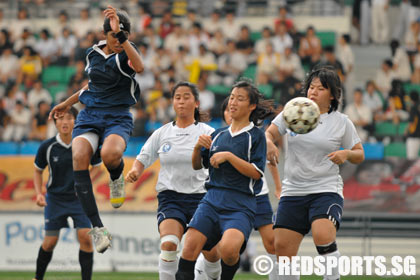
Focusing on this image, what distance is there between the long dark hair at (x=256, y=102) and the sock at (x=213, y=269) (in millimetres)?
1638

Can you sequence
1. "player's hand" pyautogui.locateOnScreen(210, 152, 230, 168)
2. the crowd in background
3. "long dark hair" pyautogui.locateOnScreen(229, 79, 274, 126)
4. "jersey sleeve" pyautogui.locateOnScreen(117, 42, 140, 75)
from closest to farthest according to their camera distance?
"player's hand" pyautogui.locateOnScreen(210, 152, 230, 168) → "long dark hair" pyautogui.locateOnScreen(229, 79, 274, 126) → "jersey sleeve" pyautogui.locateOnScreen(117, 42, 140, 75) → the crowd in background

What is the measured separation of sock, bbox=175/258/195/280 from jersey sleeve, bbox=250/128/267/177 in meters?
1.14

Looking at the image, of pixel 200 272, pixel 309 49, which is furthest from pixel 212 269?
pixel 309 49

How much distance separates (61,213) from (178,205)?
2.67 m

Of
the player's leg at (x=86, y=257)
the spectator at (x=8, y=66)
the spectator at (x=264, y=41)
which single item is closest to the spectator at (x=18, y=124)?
the spectator at (x=8, y=66)

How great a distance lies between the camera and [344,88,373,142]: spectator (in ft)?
55.7

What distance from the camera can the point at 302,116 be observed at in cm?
775

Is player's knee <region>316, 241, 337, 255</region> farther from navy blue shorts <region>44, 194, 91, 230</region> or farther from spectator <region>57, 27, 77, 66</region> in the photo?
spectator <region>57, 27, 77, 66</region>

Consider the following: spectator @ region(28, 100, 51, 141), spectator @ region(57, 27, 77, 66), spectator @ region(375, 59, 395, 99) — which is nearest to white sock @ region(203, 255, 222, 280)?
spectator @ region(28, 100, 51, 141)

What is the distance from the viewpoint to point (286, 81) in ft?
58.2

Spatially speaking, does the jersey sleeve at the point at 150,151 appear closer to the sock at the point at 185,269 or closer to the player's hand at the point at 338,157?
the sock at the point at 185,269

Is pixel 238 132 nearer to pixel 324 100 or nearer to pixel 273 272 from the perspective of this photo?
pixel 324 100

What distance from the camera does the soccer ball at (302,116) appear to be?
7.75 metres

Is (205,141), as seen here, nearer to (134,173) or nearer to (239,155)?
(239,155)
